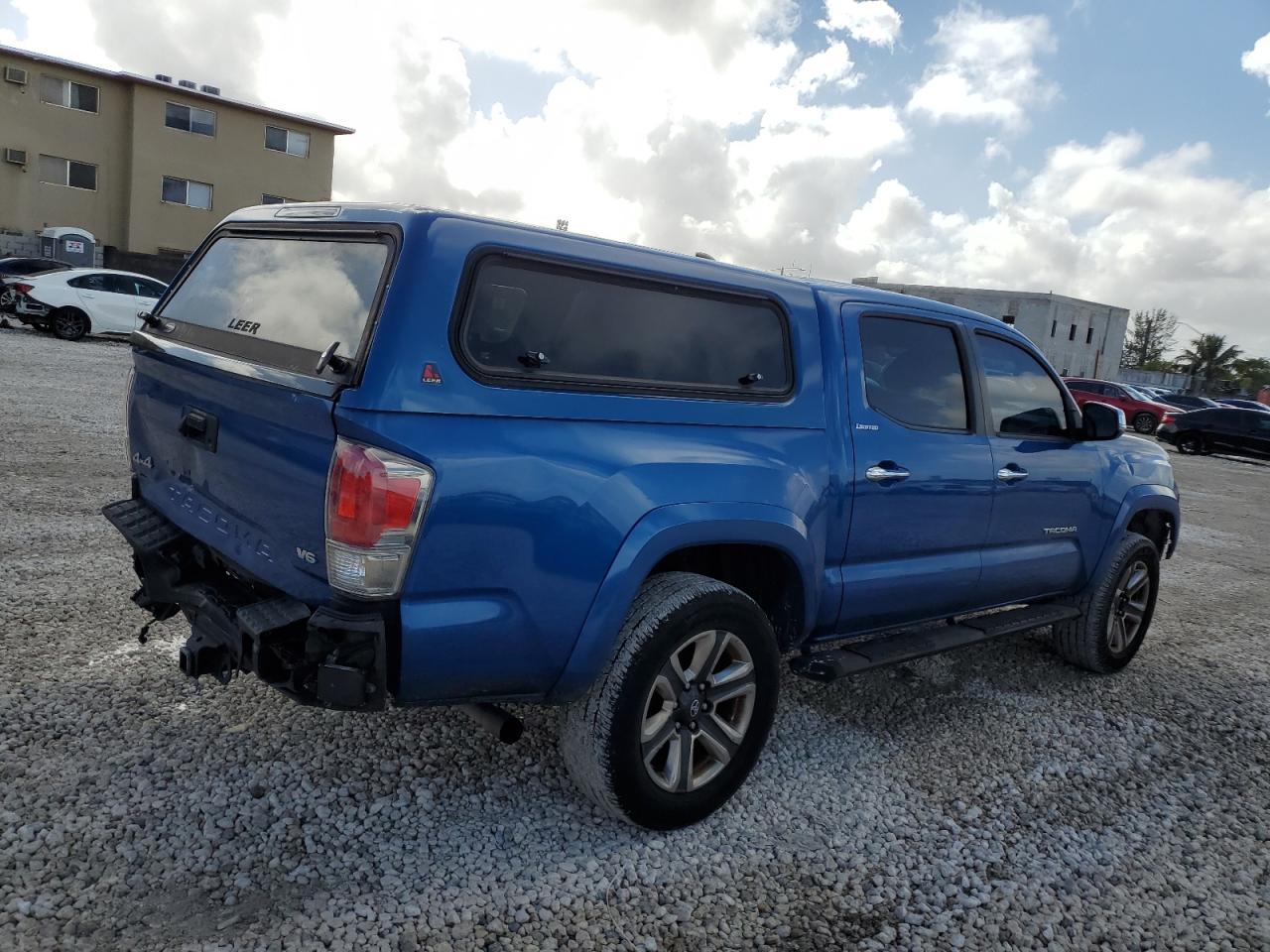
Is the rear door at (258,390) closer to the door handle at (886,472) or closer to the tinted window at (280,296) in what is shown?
the tinted window at (280,296)

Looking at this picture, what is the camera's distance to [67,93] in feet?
108

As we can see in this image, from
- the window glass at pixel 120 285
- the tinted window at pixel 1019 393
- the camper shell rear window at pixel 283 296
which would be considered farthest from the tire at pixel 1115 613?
the window glass at pixel 120 285

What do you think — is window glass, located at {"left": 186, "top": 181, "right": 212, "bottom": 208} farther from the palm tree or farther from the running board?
the palm tree

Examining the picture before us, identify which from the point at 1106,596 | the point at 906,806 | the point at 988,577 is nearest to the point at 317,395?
the point at 906,806

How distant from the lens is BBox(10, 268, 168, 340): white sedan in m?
17.8

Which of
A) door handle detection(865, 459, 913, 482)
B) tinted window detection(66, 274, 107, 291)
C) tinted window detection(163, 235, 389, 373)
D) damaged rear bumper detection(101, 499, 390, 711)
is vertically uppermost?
tinted window detection(163, 235, 389, 373)

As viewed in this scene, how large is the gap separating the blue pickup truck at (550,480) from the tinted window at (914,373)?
0.02 m

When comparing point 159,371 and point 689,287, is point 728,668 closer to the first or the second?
point 689,287

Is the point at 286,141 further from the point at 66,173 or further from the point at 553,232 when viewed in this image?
the point at 553,232

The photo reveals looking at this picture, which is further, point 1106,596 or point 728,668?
point 1106,596

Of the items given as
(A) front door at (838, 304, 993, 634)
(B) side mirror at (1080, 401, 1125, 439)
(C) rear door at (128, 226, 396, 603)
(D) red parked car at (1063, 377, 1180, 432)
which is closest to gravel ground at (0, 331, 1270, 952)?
(A) front door at (838, 304, 993, 634)

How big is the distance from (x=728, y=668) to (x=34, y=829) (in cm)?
213

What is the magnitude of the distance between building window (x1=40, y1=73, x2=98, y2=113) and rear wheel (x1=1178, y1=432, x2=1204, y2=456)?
35.3m

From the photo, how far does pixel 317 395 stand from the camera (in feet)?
8.48
